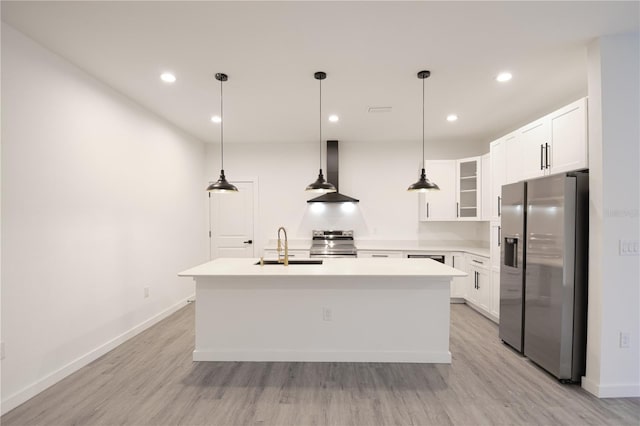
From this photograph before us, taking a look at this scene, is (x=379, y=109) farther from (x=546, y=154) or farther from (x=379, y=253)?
(x=379, y=253)

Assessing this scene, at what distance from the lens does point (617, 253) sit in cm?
221

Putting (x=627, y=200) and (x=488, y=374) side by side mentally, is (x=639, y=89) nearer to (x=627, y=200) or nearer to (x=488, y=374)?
(x=627, y=200)

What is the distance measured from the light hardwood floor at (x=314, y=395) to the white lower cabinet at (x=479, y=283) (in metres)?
1.11

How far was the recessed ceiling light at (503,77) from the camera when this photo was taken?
2.76 m

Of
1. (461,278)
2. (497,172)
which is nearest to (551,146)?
(497,172)

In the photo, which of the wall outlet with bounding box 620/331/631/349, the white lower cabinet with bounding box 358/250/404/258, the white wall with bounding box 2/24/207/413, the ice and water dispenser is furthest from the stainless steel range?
the wall outlet with bounding box 620/331/631/349

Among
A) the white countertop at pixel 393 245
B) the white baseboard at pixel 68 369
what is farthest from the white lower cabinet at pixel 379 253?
the white baseboard at pixel 68 369

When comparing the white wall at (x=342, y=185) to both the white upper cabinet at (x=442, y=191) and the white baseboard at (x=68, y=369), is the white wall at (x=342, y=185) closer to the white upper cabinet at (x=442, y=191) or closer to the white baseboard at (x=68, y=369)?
the white upper cabinet at (x=442, y=191)

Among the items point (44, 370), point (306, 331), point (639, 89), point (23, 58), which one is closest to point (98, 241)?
point (44, 370)

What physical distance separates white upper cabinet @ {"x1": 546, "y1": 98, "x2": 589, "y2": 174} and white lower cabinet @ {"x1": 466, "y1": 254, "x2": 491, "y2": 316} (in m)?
1.70

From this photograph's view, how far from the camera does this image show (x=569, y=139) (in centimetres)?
255

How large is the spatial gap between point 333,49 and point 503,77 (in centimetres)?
173

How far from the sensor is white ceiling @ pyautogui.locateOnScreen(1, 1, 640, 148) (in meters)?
1.93

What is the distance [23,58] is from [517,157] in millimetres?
4591
